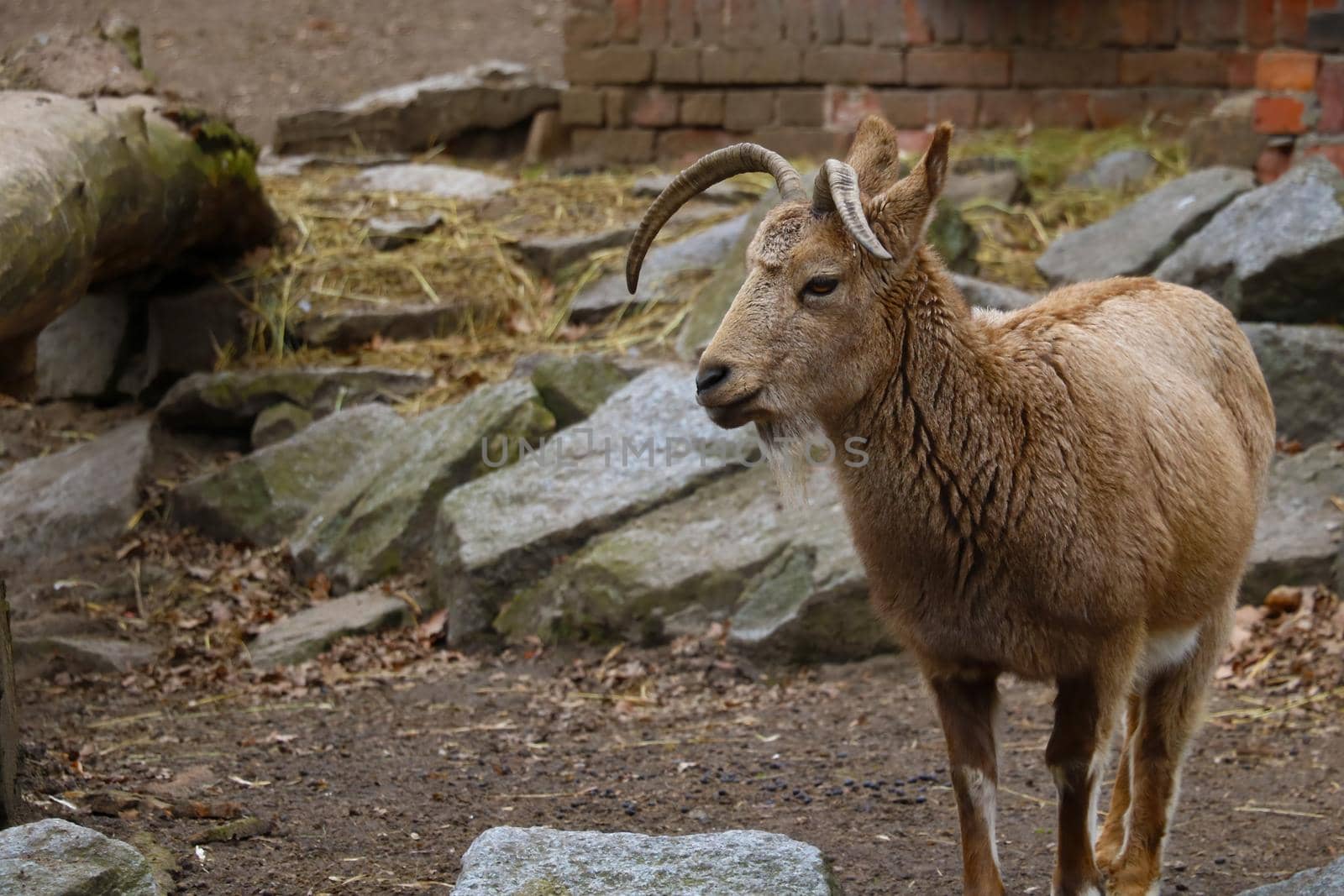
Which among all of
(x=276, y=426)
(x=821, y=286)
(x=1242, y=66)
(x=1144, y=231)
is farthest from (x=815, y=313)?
(x=1242, y=66)

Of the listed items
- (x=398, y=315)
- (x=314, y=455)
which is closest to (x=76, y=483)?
(x=314, y=455)

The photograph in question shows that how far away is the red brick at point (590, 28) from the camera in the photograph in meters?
10.8

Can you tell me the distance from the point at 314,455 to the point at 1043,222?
458 centimetres

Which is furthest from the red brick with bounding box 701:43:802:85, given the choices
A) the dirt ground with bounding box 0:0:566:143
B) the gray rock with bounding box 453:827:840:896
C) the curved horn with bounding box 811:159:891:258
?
the gray rock with bounding box 453:827:840:896

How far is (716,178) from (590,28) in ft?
22.9

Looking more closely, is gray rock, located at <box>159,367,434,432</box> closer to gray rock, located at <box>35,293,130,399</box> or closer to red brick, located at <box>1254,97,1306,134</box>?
gray rock, located at <box>35,293,130,399</box>

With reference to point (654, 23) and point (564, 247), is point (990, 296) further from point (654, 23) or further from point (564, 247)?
point (654, 23)

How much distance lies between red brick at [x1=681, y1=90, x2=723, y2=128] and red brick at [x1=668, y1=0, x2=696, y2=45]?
15.3 inches

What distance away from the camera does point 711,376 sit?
401 centimetres

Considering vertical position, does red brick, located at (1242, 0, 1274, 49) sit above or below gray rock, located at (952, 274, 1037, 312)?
above

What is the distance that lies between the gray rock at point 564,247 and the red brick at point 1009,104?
2.75 m

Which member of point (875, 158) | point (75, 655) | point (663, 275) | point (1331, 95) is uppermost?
point (875, 158)

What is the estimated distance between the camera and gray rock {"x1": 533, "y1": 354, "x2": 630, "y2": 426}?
7.79 m

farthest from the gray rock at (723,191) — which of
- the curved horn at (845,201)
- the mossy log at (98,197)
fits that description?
the curved horn at (845,201)
